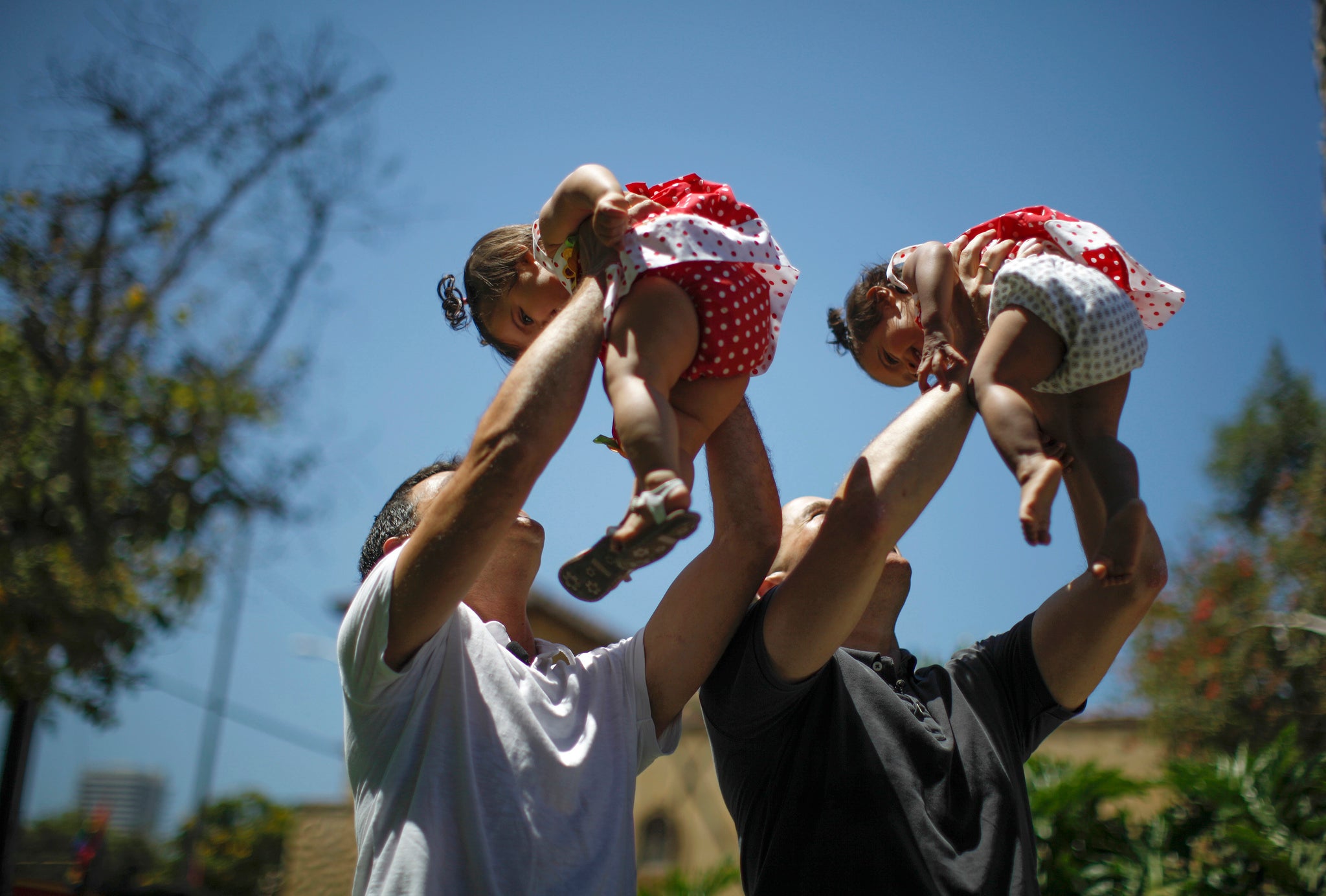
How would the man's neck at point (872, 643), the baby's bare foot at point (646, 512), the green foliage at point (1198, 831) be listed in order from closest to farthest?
the baby's bare foot at point (646, 512)
the man's neck at point (872, 643)
the green foliage at point (1198, 831)

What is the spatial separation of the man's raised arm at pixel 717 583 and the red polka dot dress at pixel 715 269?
0.26m

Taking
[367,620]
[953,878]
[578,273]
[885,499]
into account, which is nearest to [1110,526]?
[885,499]

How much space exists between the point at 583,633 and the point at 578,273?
41.3ft

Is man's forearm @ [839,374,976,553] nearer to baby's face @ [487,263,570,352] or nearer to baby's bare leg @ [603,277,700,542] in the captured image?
baby's bare leg @ [603,277,700,542]

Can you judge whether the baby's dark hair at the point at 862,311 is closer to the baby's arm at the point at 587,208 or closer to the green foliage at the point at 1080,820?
the baby's arm at the point at 587,208

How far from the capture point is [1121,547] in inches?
65.7

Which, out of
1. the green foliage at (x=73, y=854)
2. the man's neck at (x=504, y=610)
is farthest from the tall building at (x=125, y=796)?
the man's neck at (x=504, y=610)

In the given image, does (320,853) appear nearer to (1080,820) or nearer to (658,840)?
(658,840)

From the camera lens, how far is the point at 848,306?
9.19 ft

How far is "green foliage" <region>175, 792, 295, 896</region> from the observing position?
16.4 metres

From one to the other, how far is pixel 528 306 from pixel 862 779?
1.31m

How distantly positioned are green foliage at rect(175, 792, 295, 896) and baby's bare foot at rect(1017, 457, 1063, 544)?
16373 millimetres

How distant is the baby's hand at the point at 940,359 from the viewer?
1.97m

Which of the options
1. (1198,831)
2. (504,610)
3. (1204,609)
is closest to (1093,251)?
(504,610)
